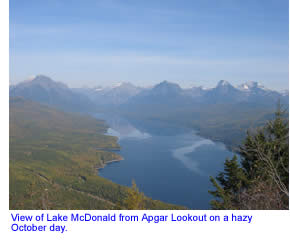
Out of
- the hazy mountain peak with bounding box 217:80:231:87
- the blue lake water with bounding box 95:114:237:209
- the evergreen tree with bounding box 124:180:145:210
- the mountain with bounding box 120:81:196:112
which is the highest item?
the hazy mountain peak with bounding box 217:80:231:87

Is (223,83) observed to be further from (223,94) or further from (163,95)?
(163,95)

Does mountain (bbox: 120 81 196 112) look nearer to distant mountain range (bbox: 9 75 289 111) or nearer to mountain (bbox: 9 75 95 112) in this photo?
distant mountain range (bbox: 9 75 289 111)

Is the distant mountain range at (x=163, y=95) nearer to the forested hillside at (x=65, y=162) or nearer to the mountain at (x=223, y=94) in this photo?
the mountain at (x=223, y=94)

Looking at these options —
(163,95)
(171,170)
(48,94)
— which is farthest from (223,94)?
(171,170)

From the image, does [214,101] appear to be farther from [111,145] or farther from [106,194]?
[106,194]

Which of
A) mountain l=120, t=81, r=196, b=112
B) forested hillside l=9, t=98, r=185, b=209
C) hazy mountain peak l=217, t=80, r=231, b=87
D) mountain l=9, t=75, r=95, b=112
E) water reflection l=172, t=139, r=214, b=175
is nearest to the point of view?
forested hillside l=9, t=98, r=185, b=209

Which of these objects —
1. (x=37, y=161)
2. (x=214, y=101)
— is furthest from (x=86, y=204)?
(x=214, y=101)

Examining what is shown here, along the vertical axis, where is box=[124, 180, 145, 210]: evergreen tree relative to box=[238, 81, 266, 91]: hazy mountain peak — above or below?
below

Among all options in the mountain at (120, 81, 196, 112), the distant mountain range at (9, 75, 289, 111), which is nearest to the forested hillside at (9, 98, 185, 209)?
the mountain at (120, 81, 196, 112)
